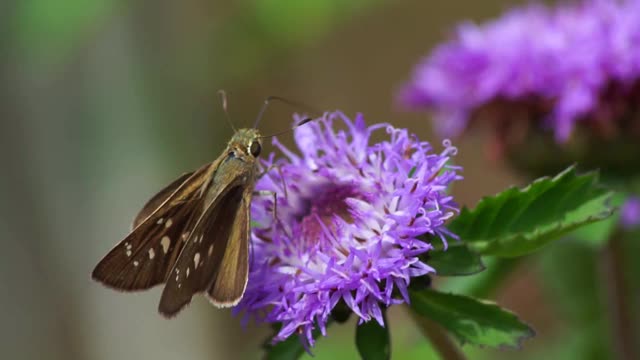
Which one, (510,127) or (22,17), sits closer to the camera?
(510,127)

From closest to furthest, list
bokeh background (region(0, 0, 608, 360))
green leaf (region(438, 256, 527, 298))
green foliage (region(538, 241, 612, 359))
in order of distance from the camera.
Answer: green leaf (region(438, 256, 527, 298))
green foliage (region(538, 241, 612, 359))
bokeh background (region(0, 0, 608, 360))

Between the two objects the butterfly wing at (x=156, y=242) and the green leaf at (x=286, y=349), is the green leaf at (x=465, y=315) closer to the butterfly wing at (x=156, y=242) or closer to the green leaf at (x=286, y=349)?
the green leaf at (x=286, y=349)

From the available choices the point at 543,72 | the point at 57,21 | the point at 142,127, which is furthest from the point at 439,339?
the point at 142,127

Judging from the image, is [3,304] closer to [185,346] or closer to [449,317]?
[185,346]

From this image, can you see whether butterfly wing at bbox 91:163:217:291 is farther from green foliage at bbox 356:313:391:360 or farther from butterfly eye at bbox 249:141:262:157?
green foliage at bbox 356:313:391:360

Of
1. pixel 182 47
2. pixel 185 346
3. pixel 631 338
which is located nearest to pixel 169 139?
pixel 182 47

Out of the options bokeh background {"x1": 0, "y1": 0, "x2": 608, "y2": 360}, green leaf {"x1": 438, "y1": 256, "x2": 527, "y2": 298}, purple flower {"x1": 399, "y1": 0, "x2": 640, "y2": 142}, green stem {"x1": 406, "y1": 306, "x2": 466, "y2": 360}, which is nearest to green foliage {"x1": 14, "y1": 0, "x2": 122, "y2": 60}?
bokeh background {"x1": 0, "y1": 0, "x2": 608, "y2": 360}
